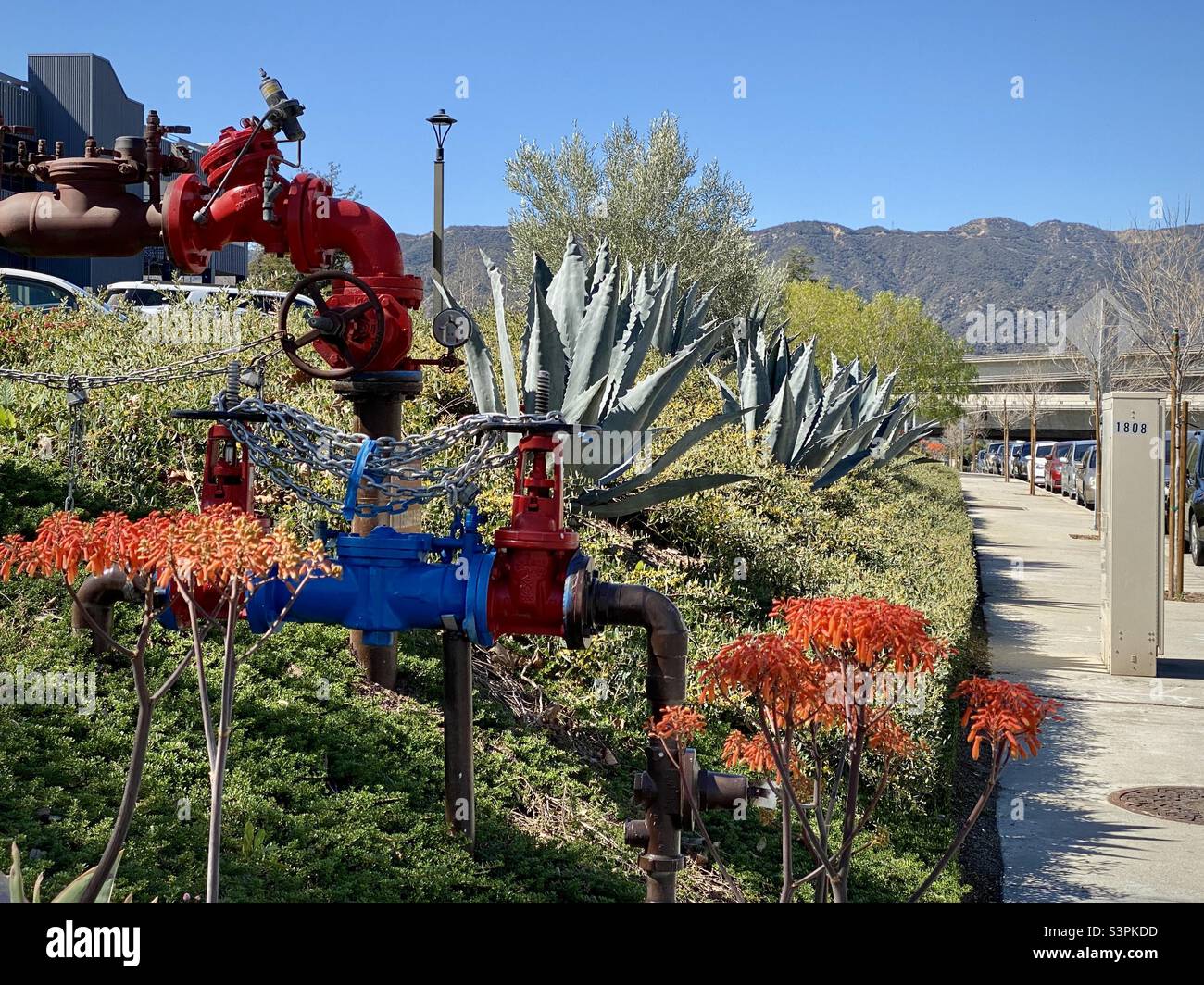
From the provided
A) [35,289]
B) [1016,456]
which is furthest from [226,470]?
[1016,456]

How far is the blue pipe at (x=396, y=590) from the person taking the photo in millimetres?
3502

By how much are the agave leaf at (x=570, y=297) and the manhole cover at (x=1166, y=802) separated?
4.13m

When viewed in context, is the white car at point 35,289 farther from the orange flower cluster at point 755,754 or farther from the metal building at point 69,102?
the metal building at point 69,102

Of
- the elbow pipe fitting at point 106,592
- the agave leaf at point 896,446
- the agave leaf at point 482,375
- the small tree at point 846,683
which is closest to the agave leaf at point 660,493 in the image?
the agave leaf at point 482,375

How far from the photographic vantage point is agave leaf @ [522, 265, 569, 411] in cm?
666

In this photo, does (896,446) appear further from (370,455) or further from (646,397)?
(370,455)

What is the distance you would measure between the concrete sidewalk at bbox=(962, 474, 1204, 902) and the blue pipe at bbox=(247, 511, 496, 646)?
2748mm

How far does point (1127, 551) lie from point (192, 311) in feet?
23.3

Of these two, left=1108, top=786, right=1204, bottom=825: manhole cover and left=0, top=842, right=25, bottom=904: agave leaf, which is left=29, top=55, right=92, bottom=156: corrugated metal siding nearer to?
left=1108, top=786, right=1204, bottom=825: manhole cover

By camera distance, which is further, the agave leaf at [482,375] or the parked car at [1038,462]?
the parked car at [1038,462]

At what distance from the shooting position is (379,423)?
422 centimetres

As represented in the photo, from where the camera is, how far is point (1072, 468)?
1106 inches

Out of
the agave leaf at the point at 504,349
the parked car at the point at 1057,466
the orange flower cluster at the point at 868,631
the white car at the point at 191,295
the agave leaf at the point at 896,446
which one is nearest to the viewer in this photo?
the orange flower cluster at the point at 868,631

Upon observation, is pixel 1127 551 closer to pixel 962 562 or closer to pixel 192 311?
pixel 962 562
